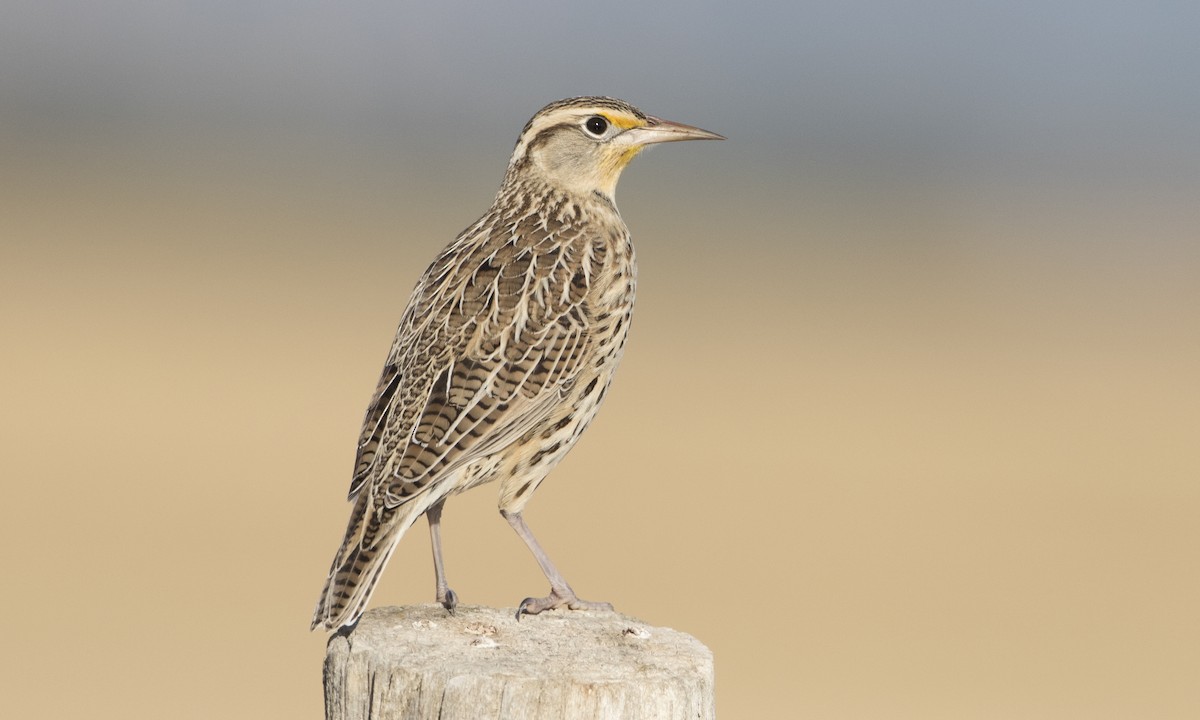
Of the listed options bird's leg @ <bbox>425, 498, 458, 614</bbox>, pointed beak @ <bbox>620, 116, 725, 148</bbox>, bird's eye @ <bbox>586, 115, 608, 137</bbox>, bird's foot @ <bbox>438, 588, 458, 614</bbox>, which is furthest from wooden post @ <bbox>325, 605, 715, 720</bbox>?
bird's eye @ <bbox>586, 115, 608, 137</bbox>

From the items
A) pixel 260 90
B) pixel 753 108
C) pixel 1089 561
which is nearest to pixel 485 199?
pixel 1089 561

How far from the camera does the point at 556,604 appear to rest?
5.69 metres

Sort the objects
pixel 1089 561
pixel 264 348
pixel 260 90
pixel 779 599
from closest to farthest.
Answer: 1. pixel 779 599
2. pixel 1089 561
3. pixel 264 348
4. pixel 260 90

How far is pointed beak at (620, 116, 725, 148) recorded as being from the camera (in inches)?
261

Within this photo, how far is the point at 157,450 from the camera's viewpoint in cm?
2167

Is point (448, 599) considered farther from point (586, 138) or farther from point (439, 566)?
point (586, 138)

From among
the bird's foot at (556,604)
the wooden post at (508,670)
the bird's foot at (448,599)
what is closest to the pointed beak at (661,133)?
the bird's foot at (556,604)

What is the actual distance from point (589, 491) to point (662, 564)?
3248mm

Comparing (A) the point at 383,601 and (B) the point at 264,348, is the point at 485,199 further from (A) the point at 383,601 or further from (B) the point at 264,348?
(A) the point at 383,601

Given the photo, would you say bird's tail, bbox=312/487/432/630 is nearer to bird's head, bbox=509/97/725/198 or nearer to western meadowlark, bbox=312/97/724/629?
western meadowlark, bbox=312/97/724/629

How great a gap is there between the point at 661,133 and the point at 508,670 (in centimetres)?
272

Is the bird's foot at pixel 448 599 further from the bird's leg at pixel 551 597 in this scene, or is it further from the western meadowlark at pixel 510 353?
the bird's leg at pixel 551 597

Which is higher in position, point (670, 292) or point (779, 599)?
point (670, 292)

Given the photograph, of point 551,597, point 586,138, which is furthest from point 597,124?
point 551,597
